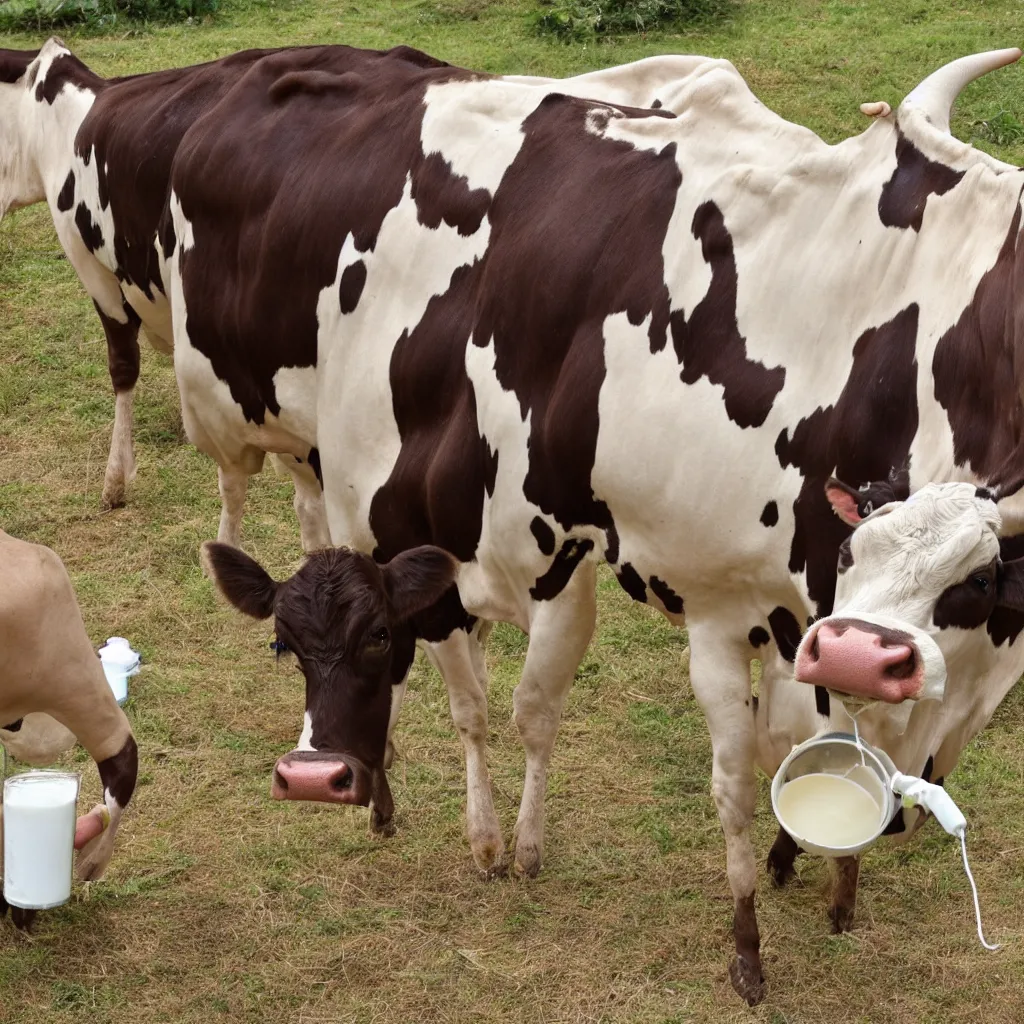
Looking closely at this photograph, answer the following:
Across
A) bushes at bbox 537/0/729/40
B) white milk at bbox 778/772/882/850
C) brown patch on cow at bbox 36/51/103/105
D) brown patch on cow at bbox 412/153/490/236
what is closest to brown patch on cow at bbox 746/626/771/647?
white milk at bbox 778/772/882/850

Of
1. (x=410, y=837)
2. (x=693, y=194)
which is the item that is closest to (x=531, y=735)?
(x=410, y=837)

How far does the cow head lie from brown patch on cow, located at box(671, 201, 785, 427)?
42.9 inches

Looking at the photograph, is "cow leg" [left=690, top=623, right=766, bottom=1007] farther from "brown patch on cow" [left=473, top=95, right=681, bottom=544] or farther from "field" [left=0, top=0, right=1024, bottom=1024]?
"brown patch on cow" [left=473, top=95, right=681, bottom=544]

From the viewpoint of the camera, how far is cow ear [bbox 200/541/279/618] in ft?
15.8

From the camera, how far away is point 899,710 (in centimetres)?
394

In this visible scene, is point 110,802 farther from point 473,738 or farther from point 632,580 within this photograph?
point 632,580

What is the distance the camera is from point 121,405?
8.28m

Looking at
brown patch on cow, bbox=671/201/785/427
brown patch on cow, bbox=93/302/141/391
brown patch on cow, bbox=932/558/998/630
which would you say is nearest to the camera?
brown patch on cow, bbox=932/558/998/630

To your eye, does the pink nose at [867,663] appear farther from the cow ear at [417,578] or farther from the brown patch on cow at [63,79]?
the brown patch on cow at [63,79]

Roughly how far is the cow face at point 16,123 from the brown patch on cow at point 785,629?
5636 millimetres

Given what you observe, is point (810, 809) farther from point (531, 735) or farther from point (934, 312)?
point (531, 735)

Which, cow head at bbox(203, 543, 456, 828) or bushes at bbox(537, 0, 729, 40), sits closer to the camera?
cow head at bbox(203, 543, 456, 828)

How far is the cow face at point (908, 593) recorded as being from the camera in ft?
10.9

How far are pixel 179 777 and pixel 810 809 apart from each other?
2971mm
